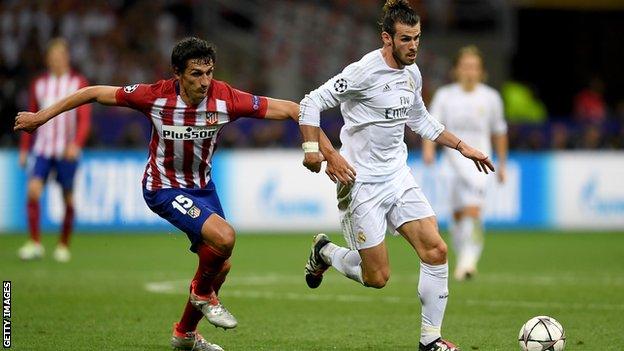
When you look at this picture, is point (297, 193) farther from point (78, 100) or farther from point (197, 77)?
point (197, 77)

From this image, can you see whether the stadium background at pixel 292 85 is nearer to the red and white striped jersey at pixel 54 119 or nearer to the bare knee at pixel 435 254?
the red and white striped jersey at pixel 54 119

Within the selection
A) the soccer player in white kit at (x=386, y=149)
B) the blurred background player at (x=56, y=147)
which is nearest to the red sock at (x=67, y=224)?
the blurred background player at (x=56, y=147)

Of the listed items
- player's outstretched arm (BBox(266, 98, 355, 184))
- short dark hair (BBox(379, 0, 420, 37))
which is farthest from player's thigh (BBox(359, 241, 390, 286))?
short dark hair (BBox(379, 0, 420, 37))

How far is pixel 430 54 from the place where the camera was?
2538 centimetres

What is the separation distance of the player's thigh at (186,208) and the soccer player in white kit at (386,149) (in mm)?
789

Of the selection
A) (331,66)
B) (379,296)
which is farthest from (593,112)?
(379,296)

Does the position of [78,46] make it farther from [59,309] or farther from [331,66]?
[59,309]

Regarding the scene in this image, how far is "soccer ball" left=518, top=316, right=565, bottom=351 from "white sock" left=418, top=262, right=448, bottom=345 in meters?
0.56

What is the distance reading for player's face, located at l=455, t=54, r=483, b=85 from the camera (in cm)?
1326

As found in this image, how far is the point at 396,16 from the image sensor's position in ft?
26.5

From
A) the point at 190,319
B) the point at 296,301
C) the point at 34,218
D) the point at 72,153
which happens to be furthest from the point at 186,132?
the point at 34,218

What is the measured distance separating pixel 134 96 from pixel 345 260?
199cm

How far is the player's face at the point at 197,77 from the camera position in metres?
7.61
